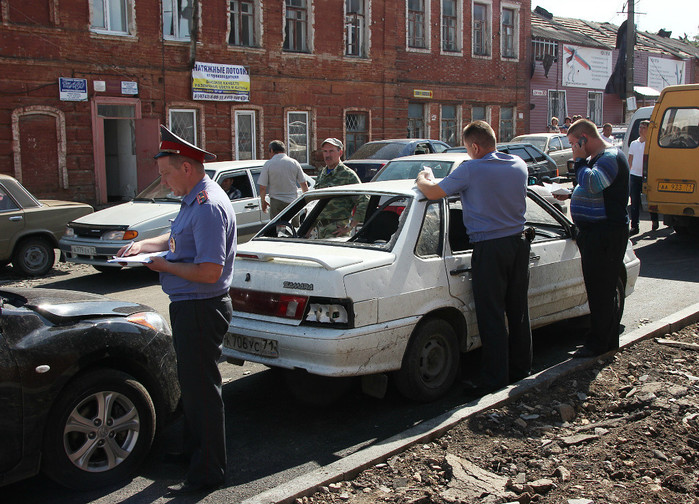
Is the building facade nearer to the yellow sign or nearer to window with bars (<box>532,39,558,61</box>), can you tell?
the yellow sign

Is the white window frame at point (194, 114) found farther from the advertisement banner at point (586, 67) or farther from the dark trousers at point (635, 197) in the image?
the advertisement banner at point (586, 67)

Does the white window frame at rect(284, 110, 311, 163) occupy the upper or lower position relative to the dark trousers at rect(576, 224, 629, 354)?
upper

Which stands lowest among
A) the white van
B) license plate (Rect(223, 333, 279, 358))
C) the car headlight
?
license plate (Rect(223, 333, 279, 358))

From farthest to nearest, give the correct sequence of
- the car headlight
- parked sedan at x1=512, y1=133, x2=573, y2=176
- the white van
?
parked sedan at x1=512, y1=133, x2=573, y2=176, the white van, the car headlight

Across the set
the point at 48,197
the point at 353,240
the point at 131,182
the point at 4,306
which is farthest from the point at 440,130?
A: the point at 4,306

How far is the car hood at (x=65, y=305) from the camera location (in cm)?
412

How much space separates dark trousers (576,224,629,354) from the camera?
596cm

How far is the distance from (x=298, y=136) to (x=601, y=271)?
759 inches

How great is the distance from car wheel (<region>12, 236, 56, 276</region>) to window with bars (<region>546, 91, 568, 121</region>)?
92.4 feet

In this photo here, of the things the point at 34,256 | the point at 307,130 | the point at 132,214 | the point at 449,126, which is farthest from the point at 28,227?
the point at 449,126

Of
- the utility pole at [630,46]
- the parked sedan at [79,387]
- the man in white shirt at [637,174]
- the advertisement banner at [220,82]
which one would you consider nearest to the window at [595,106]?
the utility pole at [630,46]

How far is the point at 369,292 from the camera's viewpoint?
16.0ft

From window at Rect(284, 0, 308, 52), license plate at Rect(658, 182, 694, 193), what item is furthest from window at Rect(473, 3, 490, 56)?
Answer: license plate at Rect(658, 182, 694, 193)

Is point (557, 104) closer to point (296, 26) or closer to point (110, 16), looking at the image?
point (296, 26)
